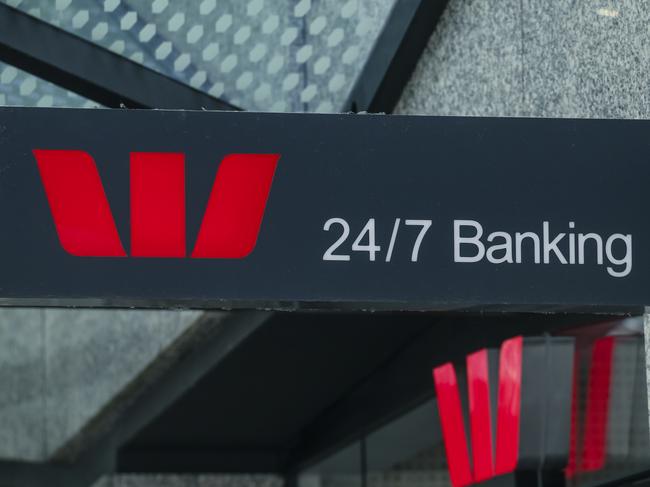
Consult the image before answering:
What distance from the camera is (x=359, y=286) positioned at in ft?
12.9

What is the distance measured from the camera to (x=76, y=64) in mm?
6613

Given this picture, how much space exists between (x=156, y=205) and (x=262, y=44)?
3447 mm

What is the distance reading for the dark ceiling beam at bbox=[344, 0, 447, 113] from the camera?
273 inches

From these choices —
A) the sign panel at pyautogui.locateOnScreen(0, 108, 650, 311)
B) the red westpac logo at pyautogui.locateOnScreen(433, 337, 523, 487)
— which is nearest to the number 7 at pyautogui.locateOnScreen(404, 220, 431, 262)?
the sign panel at pyautogui.locateOnScreen(0, 108, 650, 311)

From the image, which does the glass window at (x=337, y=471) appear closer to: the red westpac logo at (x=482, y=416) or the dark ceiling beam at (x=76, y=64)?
the red westpac logo at (x=482, y=416)

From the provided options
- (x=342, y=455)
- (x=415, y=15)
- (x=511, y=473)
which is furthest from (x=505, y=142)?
(x=342, y=455)

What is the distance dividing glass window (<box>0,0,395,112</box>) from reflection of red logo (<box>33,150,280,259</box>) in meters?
3.10

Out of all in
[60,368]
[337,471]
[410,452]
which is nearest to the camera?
[410,452]

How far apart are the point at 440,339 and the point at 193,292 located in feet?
18.0

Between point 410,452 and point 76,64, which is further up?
point 76,64

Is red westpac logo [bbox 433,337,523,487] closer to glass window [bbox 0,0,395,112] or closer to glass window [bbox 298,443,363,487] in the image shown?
glass window [bbox 0,0,395,112]

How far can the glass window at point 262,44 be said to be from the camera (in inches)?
276

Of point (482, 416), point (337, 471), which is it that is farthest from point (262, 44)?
point (337, 471)

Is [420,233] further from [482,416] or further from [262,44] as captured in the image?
[482,416]
